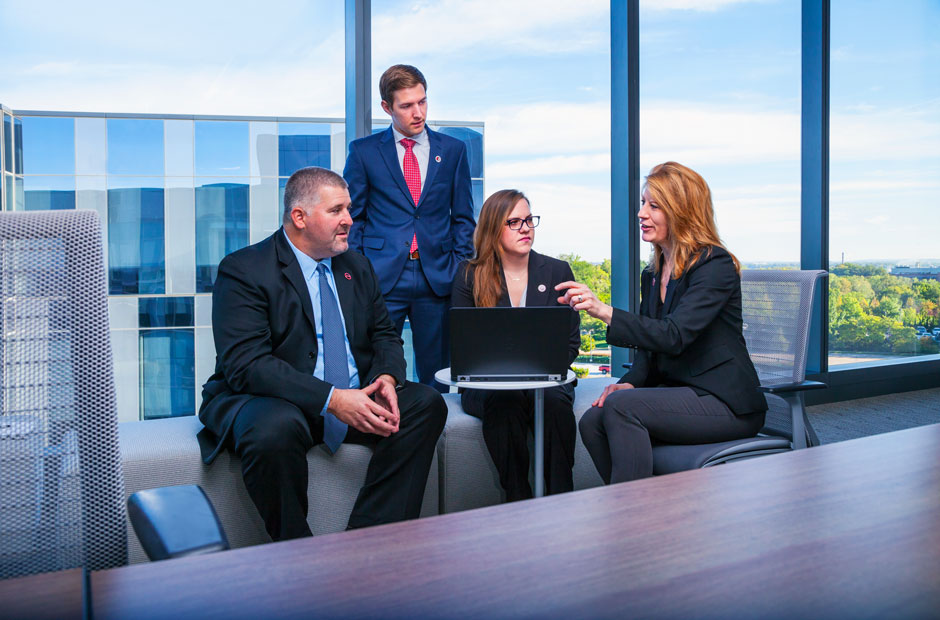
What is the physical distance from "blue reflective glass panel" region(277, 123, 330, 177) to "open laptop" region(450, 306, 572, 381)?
71.5 inches

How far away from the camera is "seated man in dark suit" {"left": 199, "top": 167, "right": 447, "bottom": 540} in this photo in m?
2.17

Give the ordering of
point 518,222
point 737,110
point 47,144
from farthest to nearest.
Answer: point 737,110 → point 47,144 → point 518,222

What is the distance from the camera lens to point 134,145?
3457mm

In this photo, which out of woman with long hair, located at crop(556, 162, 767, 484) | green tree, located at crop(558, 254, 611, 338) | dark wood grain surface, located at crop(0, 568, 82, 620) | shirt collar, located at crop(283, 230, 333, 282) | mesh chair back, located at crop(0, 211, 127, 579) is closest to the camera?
dark wood grain surface, located at crop(0, 568, 82, 620)

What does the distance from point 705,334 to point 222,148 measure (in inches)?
98.4

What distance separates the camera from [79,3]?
3.27 m

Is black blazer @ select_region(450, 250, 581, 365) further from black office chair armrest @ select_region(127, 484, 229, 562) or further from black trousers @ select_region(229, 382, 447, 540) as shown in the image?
black office chair armrest @ select_region(127, 484, 229, 562)

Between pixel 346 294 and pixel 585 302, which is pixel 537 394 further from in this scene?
pixel 346 294

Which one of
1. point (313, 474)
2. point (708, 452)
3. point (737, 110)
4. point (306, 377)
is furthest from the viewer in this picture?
point (737, 110)

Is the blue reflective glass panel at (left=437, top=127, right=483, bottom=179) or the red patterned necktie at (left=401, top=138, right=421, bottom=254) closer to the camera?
the red patterned necktie at (left=401, top=138, right=421, bottom=254)

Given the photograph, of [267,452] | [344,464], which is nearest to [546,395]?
[344,464]

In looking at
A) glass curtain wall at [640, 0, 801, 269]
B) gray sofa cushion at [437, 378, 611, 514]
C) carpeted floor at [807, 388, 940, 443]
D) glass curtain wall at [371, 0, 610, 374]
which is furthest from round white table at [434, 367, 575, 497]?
glass curtain wall at [640, 0, 801, 269]

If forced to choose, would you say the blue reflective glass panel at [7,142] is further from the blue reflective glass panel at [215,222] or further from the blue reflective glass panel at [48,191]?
the blue reflective glass panel at [215,222]

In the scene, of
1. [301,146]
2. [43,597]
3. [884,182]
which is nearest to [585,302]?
[43,597]
